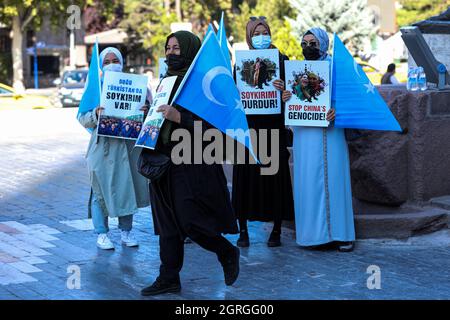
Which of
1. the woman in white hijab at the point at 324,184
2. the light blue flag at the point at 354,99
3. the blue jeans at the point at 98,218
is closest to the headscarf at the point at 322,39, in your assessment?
the woman in white hijab at the point at 324,184

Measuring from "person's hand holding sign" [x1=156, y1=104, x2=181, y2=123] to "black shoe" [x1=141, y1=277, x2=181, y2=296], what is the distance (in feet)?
3.85

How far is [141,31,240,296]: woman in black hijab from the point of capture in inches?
222

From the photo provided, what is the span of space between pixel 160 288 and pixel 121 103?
194cm

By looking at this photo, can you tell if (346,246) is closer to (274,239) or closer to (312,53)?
(274,239)

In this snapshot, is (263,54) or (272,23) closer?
(263,54)

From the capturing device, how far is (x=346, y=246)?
23.6ft

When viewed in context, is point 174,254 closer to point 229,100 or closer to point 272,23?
point 229,100

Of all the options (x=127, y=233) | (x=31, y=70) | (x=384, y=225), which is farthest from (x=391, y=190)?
(x=31, y=70)

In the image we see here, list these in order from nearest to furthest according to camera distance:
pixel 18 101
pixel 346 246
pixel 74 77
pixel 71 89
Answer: pixel 346 246, pixel 18 101, pixel 71 89, pixel 74 77

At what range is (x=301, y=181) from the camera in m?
7.31

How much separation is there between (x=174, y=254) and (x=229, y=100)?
45.9 inches

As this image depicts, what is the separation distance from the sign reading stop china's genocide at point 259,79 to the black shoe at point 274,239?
1.10m

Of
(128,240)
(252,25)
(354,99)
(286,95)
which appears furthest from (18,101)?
(354,99)

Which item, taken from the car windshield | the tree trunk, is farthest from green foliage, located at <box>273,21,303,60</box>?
the tree trunk
